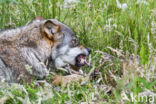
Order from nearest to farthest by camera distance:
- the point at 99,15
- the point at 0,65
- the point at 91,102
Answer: the point at 91,102 < the point at 0,65 < the point at 99,15

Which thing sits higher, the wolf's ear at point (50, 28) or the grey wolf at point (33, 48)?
the wolf's ear at point (50, 28)

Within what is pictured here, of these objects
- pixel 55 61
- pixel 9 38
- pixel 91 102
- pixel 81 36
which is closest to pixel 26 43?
pixel 9 38

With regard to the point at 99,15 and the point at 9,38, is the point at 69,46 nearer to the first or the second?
the point at 9,38

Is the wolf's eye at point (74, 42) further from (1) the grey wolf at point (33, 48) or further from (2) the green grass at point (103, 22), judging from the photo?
(2) the green grass at point (103, 22)

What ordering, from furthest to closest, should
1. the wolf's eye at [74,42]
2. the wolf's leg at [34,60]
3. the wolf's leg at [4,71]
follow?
1. the wolf's eye at [74,42]
2. the wolf's leg at [34,60]
3. the wolf's leg at [4,71]

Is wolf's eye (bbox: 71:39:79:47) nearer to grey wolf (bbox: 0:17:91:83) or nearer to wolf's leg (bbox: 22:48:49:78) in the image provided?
grey wolf (bbox: 0:17:91:83)

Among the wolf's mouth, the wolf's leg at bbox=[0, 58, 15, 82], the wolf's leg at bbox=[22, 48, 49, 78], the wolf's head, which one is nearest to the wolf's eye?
the wolf's head

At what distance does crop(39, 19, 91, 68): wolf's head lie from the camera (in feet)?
13.8

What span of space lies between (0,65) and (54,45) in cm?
71

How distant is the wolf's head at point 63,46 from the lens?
420 centimetres

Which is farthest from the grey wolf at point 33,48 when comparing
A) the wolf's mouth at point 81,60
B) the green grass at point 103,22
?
the green grass at point 103,22

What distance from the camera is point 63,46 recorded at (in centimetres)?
437

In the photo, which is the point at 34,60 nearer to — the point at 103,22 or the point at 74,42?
the point at 74,42

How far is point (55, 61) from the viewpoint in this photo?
4410 mm
